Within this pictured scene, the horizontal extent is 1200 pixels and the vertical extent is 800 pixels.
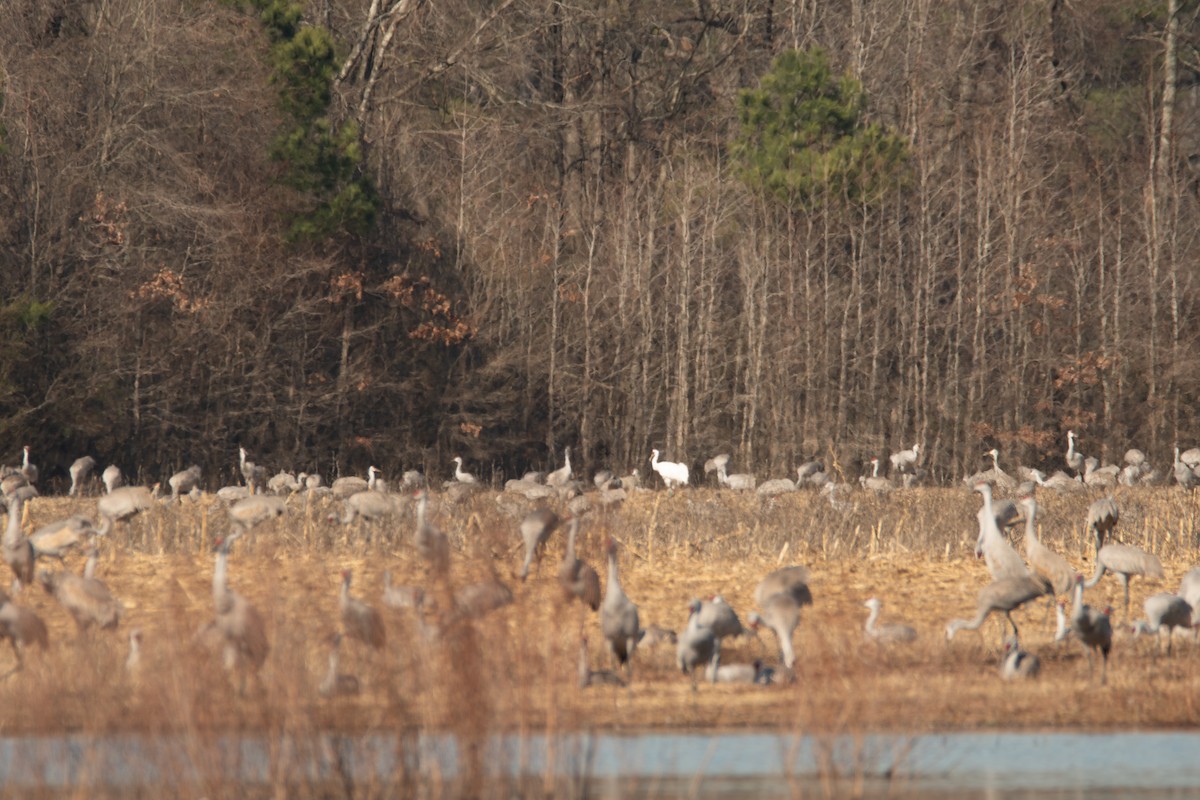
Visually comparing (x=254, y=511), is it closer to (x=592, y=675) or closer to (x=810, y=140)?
(x=592, y=675)

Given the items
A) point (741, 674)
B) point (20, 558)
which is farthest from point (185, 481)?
point (741, 674)

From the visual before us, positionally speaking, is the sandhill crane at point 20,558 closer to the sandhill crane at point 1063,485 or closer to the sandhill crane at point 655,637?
the sandhill crane at point 655,637

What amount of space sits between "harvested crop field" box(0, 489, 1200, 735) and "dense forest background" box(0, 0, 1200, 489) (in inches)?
272

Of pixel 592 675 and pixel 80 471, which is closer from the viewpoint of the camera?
pixel 592 675

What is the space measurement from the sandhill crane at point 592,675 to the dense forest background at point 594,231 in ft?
57.5

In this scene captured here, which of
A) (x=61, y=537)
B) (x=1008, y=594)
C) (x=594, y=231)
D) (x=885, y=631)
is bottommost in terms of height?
(x=885, y=631)

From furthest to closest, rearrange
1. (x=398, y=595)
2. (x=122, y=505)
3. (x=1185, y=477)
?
(x=1185, y=477)
(x=122, y=505)
(x=398, y=595)

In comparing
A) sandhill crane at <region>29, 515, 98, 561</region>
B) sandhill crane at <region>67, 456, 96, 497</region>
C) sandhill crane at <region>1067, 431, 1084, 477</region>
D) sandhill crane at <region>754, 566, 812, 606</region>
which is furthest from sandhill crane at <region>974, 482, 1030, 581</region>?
sandhill crane at <region>1067, 431, 1084, 477</region>

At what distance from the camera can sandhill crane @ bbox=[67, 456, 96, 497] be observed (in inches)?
1039

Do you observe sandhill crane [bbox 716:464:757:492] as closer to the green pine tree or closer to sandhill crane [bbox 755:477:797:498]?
sandhill crane [bbox 755:477:797:498]

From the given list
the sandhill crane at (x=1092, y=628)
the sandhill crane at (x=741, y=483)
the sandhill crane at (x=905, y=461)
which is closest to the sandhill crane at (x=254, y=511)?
the sandhill crane at (x=1092, y=628)

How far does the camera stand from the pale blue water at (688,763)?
23.9 ft

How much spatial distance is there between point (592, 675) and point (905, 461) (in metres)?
21.2

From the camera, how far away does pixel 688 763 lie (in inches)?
360
